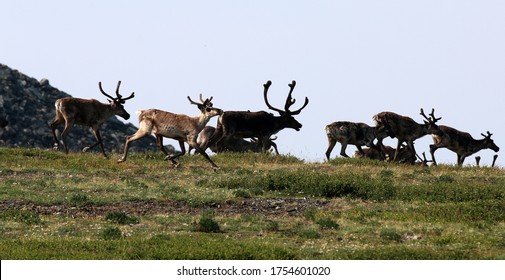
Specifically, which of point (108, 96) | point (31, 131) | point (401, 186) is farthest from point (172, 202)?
point (31, 131)

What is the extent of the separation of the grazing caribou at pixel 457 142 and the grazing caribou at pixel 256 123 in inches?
179

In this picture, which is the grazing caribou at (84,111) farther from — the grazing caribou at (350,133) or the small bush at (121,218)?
the small bush at (121,218)

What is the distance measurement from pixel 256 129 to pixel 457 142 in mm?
7291

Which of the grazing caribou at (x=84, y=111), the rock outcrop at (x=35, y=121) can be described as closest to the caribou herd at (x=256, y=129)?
the grazing caribou at (x=84, y=111)

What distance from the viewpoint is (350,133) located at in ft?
121

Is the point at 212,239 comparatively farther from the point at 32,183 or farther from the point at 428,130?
the point at 428,130

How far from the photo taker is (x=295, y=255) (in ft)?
58.7

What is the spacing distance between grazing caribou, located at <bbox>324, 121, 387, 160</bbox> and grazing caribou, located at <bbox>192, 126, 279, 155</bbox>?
2078 mm

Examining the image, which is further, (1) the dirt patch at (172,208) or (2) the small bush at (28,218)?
(1) the dirt patch at (172,208)

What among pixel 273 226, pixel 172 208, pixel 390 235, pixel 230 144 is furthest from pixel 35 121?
pixel 390 235

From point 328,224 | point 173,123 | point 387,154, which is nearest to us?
point 328,224

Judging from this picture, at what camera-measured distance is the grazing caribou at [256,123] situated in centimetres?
3725

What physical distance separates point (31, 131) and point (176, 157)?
1435 inches

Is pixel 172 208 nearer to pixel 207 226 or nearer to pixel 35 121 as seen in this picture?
pixel 207 226
